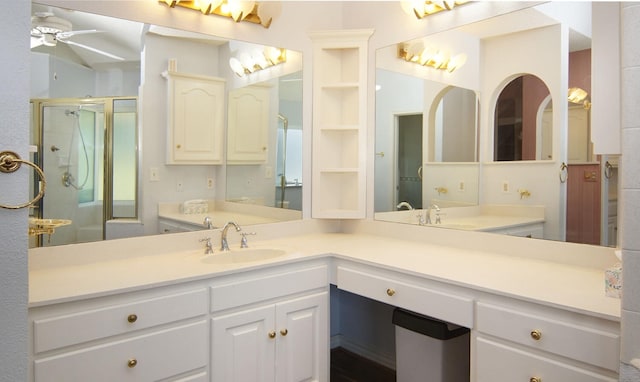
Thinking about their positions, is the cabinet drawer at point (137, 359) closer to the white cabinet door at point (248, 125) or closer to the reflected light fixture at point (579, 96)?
the white cabinet door at point (248, 125)

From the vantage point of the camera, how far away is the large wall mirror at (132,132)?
1970 millimetres

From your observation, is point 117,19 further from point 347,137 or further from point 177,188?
point 347,137

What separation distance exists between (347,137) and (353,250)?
924 millimetres

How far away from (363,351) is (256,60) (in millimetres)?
1999

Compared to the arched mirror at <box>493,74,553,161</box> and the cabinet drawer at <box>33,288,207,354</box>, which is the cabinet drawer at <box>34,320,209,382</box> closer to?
the cabinet drawer at <box>33,288,207,354</box>

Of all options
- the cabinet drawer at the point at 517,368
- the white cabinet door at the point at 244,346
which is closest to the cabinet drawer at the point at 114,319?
the white cabinet door at the point at 244,346

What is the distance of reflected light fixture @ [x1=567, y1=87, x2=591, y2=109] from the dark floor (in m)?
1.81

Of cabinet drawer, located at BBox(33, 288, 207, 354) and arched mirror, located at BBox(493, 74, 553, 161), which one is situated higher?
arched mirror, located at BBox(493, 74, 553, 161)

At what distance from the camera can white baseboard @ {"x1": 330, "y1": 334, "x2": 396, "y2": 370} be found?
2817mm

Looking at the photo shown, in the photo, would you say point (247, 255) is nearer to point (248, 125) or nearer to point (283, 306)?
point (283, 306)

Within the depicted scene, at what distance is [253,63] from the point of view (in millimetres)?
2648

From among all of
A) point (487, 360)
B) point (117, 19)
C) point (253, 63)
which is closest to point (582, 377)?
point (487, 360)

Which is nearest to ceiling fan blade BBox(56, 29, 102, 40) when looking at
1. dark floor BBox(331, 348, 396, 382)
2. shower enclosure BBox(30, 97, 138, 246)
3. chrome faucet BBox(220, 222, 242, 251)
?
shower enclosure BBox(30, 97, 138, 246)

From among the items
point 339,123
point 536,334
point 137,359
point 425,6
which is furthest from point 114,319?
point 425,6
